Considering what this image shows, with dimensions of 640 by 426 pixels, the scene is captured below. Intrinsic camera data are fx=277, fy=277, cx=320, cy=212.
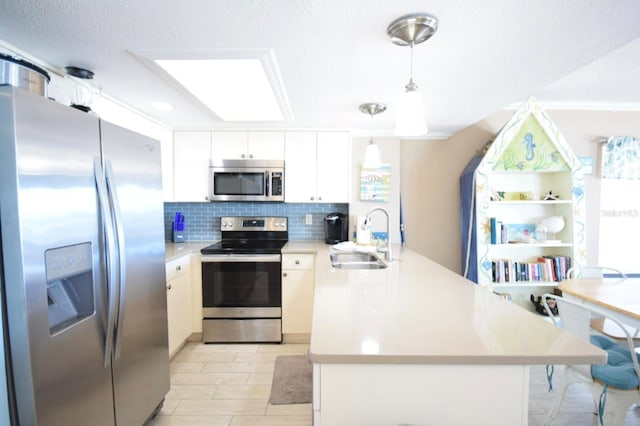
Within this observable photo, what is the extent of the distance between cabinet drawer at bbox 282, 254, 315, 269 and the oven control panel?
1.89ft

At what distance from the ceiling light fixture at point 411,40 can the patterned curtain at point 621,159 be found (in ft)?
9.89

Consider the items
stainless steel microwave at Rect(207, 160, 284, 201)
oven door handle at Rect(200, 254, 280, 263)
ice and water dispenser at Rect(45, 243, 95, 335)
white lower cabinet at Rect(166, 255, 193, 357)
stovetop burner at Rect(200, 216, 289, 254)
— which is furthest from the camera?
stovetop burner at Rect(200, 216, 289, 254)

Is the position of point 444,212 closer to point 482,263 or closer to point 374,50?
point 482,263

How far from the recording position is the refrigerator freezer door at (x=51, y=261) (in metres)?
0.88

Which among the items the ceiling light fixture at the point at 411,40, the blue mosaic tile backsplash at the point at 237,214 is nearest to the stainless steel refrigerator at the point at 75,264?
the ceiling light fixture at the point at 411,40

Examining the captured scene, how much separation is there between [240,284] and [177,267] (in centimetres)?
56

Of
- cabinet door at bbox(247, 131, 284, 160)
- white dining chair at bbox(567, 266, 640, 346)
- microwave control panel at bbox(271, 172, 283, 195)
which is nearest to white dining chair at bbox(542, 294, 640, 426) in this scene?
white dining chair at bbox(567, 266, 640, 346)

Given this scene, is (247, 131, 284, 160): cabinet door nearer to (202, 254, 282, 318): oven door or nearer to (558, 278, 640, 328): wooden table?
(202, 254, 282, 318): oven door

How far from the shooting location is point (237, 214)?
314cm

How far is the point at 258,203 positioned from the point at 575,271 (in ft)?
10.5

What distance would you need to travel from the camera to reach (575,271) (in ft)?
8.55

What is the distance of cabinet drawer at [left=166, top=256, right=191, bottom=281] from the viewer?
2.22m

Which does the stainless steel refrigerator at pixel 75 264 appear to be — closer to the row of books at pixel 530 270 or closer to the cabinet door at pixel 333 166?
the cabinet door at pixel 333 166

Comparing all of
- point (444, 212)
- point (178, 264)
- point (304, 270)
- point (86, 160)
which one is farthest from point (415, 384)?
point (444, 212)
